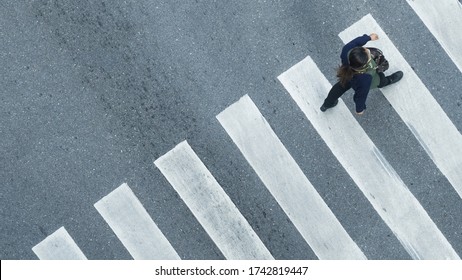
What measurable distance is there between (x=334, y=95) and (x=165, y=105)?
6.88 ft

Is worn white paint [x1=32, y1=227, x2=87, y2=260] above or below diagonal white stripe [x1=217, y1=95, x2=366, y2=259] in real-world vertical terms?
above

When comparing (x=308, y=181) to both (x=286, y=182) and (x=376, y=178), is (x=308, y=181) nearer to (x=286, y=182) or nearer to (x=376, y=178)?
(x=286, y=182)

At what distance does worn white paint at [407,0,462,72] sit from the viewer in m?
6.87

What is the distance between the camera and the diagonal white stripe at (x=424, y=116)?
6820mm

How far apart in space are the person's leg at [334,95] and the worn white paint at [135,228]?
102 inches

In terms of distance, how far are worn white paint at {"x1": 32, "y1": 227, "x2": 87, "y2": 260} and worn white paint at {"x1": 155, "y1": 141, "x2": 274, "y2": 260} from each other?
1.45 metres

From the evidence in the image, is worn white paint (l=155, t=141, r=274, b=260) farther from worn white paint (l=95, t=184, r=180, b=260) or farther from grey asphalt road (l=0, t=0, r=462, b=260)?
worn white paint (l=95, t=184, r=180, b=260)

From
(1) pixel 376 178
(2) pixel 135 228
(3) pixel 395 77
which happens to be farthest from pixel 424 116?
(2) pixel 135 228

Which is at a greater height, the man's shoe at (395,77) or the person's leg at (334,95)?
the person's leg at (334,95)

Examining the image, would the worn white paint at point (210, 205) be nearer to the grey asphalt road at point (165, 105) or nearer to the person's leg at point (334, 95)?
the grey asphalt road at point (165, 105)

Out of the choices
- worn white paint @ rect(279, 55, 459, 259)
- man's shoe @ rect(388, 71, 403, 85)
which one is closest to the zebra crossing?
worn white paint @ rect(279, 55, 459, 259)

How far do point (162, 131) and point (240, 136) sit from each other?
3.22 feet

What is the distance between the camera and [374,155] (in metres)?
6.85

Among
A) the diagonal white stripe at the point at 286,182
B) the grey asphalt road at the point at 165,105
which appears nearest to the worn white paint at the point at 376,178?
the grey asphalt road at the point at 165,105
